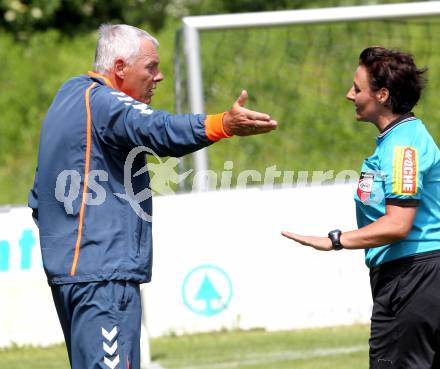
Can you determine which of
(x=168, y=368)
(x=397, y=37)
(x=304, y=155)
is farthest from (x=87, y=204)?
(x=304, y=155)

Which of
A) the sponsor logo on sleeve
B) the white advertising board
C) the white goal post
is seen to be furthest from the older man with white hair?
the white goal post

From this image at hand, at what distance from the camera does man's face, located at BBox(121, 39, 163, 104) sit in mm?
4680

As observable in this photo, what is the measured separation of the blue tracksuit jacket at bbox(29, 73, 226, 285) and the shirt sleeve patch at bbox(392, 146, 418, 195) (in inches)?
39.9

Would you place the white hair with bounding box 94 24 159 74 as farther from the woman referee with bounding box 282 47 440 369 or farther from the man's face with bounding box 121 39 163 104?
the woman referee with bounding box 282 47 440 369

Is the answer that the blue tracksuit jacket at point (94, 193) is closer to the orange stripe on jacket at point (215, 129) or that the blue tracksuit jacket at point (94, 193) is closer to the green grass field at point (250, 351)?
the orange stripe on jacket at point (215, 129)

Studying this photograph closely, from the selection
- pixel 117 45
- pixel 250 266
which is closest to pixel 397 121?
pixel 117 45

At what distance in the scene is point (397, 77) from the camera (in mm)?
4672

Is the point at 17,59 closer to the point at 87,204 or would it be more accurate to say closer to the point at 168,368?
the point at 168,368

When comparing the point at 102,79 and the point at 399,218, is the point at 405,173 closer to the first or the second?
the point at 399,218

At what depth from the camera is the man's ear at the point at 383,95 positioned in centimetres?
471

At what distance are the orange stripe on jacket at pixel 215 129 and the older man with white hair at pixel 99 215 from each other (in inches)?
10.4

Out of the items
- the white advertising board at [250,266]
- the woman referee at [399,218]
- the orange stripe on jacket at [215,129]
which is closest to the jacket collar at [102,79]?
the orange stripe on jacket at [215,129]

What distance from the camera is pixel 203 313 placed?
362 inches

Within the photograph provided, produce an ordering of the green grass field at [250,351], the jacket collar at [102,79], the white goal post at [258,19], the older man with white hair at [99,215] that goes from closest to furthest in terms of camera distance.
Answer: the older man with white hair at [99,215]
the jacket collar at [102,79]
the green grass field at [250,351]
the white goal post at [258,19]
